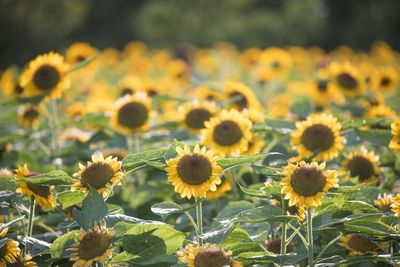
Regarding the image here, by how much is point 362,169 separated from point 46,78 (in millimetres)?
1752

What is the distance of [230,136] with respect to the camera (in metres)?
2.96

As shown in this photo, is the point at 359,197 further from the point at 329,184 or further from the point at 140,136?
the point at 140,136

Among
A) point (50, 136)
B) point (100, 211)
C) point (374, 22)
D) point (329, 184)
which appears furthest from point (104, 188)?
point (374, 22)

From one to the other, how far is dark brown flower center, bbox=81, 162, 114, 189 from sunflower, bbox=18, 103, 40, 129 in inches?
82.5

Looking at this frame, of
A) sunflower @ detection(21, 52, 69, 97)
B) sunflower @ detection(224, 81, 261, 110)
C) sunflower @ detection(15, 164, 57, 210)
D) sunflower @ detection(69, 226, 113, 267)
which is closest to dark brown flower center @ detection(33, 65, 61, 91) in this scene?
sunflower @ detection(21, 52, 69, 97)

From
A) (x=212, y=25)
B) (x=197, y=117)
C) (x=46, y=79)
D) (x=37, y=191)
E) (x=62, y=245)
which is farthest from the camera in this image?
(x=212, y=25)

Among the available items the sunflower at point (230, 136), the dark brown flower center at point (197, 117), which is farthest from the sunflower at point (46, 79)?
the sunflower at point (230, 136)

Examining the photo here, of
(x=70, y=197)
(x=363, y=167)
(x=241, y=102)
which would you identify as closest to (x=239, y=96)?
(x=241, y=102)

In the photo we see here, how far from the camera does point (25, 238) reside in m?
2.28

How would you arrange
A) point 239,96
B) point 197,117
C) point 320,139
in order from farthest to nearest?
point 239,96 < point 197,117 < point 320,139

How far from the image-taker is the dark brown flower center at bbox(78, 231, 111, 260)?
207 cm

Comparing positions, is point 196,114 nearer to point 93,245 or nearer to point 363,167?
point 363,167

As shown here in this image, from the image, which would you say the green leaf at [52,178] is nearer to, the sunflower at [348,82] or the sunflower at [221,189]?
the sunflower at [221,189]

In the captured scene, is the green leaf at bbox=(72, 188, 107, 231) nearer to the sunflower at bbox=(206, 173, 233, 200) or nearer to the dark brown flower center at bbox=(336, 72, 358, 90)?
the sunflower at bbox=(206, 173, 233, 200)
